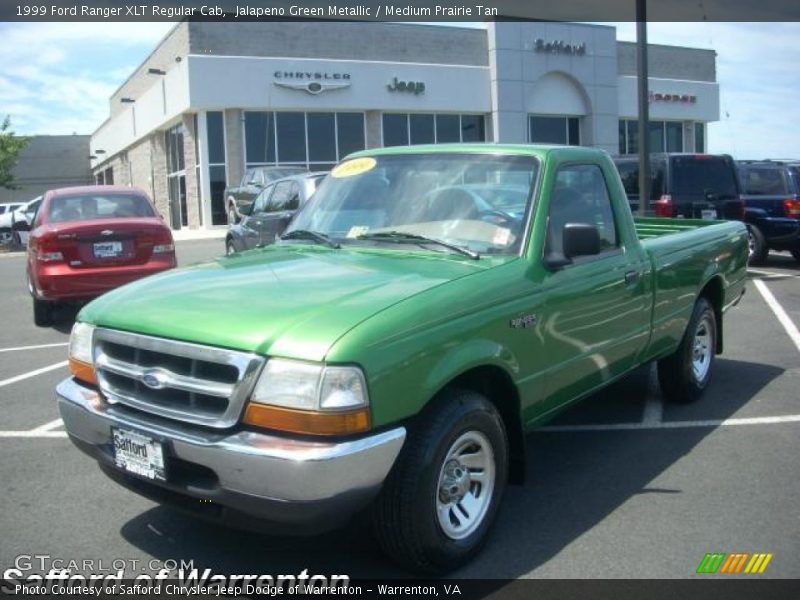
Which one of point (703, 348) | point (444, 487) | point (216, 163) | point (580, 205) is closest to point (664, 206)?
point (703, 348)

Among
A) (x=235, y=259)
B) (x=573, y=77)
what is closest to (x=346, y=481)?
(x=235, y=259)

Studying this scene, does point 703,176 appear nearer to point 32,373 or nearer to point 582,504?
point 582,504

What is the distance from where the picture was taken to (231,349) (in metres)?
3.16

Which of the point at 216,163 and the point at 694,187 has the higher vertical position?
the point at 216,163

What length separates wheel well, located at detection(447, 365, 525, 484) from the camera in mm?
3826

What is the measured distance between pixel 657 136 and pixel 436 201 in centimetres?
3916

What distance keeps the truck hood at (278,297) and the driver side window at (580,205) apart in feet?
2.00

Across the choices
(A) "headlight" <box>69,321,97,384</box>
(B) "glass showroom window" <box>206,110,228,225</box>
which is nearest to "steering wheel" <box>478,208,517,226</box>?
(A) "headlight" <box>69,321,97,384</box>

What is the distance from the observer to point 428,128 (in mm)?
34281

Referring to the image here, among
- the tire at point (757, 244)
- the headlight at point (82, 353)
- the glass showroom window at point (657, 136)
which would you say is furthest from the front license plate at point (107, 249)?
the glass showroom window at point (657, 136)

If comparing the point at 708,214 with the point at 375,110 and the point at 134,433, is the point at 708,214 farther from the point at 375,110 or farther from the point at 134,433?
the point at 375,110

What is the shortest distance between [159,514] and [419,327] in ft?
6.18

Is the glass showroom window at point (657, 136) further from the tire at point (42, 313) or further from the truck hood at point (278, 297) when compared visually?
the truck hood at point (278, 297)

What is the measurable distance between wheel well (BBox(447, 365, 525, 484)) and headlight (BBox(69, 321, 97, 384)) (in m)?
1.73
